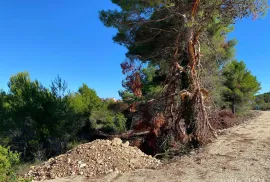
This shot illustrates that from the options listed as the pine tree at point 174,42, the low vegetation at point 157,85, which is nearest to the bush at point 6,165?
the low vegetation at point 157,85

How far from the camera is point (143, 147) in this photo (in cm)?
1145

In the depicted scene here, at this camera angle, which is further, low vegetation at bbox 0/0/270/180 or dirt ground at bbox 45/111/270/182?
low vegetation at bbox 0/0/270/180

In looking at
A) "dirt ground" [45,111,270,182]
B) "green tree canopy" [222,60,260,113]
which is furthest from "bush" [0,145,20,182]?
"green tree canopy" [222,60,260,113]

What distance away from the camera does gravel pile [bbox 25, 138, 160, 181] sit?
6.47 m

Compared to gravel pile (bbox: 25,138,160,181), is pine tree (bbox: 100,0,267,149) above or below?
above

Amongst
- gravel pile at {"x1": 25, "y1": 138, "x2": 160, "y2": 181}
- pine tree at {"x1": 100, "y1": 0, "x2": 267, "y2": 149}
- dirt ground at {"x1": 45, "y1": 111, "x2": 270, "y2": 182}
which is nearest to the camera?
dirt ground at {"x1": 45, "y1": 111, "x2": 270, "y2": 182}

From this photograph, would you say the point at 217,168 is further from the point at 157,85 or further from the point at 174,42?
the point at 157,85

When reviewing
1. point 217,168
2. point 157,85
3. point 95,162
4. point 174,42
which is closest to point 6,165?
point 95,162

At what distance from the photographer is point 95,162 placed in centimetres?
674

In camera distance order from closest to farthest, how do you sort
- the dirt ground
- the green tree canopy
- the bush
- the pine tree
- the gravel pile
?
the bush
the dirt ground
the gravel pile
the pine tree
the green tree canopy

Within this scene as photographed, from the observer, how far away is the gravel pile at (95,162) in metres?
6.47

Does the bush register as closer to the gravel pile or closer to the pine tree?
the gravel pile

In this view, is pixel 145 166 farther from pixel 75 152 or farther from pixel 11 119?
pixel 11 119

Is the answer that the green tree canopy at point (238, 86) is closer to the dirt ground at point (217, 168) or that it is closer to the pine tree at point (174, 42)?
the pine tree at point (174, 42)
